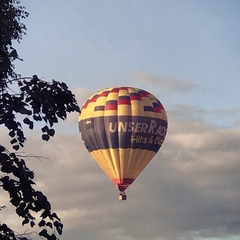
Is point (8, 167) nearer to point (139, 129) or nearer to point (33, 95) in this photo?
point (33, 95)

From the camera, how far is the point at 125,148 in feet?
176

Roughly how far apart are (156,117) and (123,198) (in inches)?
283

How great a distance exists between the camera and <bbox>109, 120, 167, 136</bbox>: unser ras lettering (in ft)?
173

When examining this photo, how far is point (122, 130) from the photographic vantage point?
174 ft

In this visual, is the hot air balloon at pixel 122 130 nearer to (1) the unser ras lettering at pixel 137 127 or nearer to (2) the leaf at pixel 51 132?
(1) the unser ras lettering at pixel 137 127

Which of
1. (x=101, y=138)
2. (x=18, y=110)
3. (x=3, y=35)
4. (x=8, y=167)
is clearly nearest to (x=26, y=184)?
(x=8, y=167)

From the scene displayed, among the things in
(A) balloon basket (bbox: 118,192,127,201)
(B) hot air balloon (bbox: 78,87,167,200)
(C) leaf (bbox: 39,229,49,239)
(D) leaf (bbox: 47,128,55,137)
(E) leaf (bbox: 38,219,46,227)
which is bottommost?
(C) leaf (bbox: 39,229,49,239)

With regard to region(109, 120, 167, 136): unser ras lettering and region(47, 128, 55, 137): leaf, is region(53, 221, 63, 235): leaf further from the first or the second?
region(109, 120, 167, 136): unser ras lettering

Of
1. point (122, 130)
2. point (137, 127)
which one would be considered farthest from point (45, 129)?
point (137, 127)

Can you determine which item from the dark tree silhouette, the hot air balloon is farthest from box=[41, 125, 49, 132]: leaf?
the hot air balloon

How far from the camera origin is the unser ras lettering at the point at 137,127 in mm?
52806

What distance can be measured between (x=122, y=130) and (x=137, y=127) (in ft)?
4.12

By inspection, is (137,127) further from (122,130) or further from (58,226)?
(58,226)

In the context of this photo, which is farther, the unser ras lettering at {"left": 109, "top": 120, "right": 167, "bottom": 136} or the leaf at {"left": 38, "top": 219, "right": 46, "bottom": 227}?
the unser ras lettering at {"left": 109, "top": 120, "right": 167, "bottom": 136}
